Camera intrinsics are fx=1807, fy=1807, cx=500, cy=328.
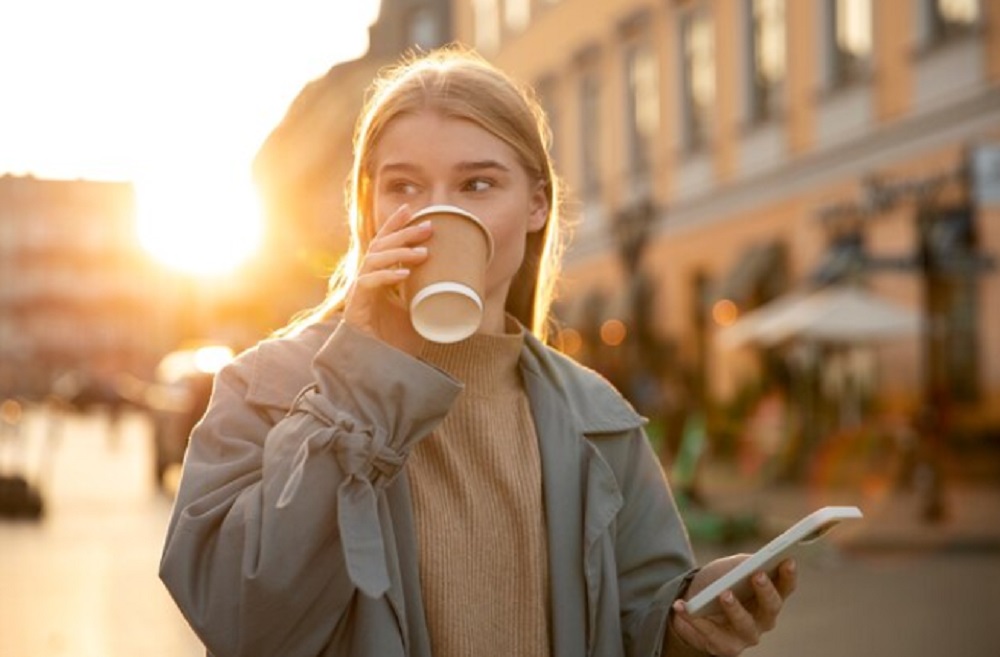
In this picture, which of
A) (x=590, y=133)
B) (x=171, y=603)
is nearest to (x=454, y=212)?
(x=171, y=603)

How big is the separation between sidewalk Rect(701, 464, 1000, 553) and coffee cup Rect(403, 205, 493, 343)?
33.2ft

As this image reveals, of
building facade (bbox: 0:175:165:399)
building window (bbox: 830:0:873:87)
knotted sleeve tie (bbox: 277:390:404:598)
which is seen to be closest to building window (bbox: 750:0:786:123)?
building window (bbox: 830:0:873:87)

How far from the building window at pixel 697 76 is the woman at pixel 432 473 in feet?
93.8

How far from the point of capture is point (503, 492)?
2.52m

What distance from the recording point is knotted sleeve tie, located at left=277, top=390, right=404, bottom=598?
2.24 meters

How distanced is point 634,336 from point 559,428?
92.4ft

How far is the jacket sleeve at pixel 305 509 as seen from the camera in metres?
2.23

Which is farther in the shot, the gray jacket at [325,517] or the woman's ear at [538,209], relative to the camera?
the woman's ear at [538,209]

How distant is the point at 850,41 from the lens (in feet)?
82.0

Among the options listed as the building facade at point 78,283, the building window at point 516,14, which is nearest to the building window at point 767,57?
the building window at point 516,14

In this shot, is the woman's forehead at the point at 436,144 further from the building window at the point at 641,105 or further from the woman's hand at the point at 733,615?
the building window at the point at 641,105

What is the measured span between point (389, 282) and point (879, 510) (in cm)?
1553

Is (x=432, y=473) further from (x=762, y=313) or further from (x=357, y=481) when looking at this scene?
(x=762, y=313)

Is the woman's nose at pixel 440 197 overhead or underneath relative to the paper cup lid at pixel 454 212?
overhead
